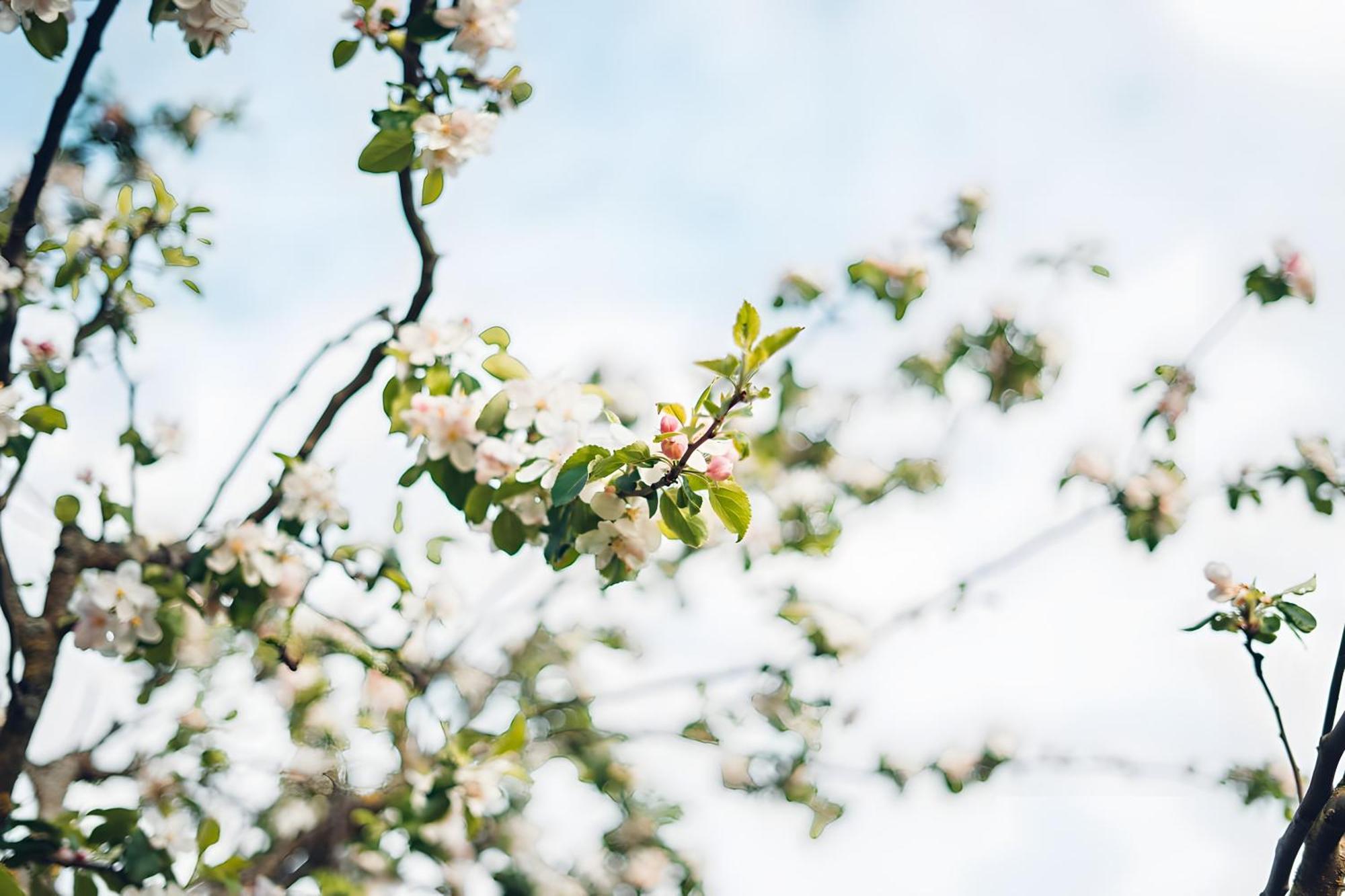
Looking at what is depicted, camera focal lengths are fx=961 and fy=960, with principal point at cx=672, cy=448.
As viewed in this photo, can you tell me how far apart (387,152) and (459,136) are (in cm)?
10

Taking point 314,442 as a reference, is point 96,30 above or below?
above

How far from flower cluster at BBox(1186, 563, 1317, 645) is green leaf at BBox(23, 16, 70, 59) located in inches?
64.7

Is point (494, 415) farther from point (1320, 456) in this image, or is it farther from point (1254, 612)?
point (1320, 456)

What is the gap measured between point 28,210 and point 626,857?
2.21m

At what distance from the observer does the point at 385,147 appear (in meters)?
1.31

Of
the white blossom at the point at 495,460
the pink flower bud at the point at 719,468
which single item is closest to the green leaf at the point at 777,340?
the pink flower bud at the point at 719,468

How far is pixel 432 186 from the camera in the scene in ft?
4.58

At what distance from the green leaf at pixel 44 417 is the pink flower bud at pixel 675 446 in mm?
1010

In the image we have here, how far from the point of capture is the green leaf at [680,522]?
101 centimetres

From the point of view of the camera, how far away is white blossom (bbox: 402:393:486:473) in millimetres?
1275

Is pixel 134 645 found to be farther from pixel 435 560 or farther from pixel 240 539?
pixel 435 560

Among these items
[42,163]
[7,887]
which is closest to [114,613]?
[7,887]

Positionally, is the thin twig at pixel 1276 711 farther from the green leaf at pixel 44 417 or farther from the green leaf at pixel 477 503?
the green leaf at pixel 44 417

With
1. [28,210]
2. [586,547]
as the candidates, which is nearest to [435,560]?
[586,547]
